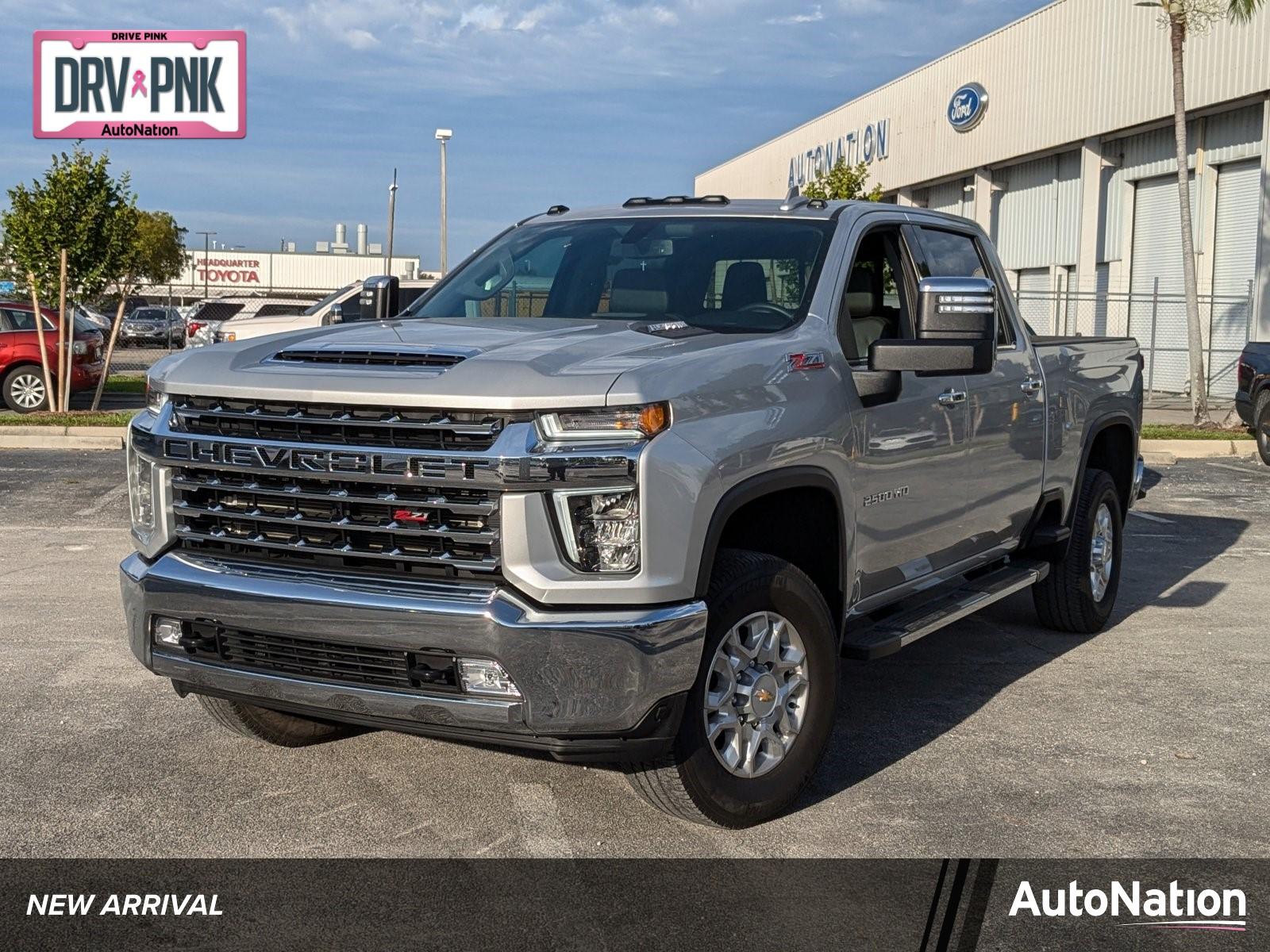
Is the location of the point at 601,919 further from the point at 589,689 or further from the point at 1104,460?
the point at 1104,460

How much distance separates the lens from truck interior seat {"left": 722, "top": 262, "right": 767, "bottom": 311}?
206 inches

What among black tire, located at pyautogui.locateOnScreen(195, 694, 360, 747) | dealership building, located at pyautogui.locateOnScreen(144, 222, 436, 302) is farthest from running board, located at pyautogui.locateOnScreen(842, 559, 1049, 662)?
dealership building, located at pyautogui.locateOnScreen(144, 222, 436, 302)

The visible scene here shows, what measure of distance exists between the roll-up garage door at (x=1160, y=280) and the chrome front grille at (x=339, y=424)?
24.1 meters

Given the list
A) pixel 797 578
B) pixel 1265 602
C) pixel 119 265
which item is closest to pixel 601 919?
pixel 797 578

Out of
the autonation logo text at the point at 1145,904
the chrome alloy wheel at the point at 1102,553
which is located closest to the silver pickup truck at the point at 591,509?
the autonation logo text at the point at 1145,904

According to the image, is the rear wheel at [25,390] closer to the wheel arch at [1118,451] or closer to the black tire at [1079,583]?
the wheel arch at [1118,451]

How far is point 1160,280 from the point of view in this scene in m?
27.3

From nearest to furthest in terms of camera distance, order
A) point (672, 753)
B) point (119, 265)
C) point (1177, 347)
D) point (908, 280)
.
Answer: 1. point (672, 753)
2. point (908, 280)
3. point (119, 265)
4. point (1177, 347)

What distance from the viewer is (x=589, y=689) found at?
12.7 ft

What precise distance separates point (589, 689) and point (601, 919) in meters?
0.60

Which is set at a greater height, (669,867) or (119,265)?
(119,265)

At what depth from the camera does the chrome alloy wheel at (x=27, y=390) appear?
2070 centimetres

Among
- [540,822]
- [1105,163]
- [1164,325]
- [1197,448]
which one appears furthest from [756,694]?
[1105,163]

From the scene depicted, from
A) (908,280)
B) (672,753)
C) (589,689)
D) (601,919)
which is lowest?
(601,919)
